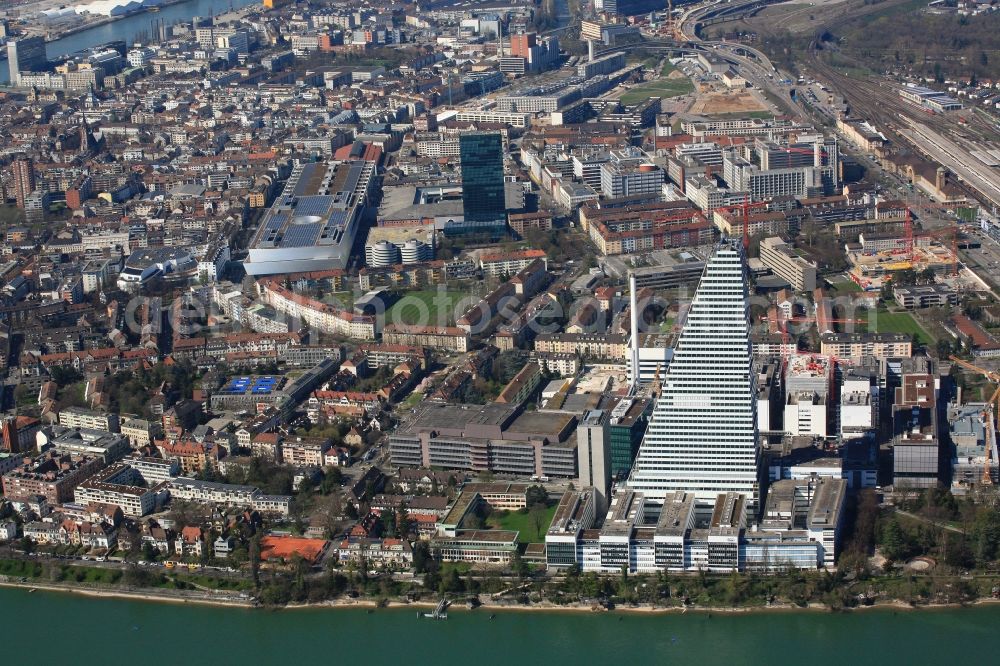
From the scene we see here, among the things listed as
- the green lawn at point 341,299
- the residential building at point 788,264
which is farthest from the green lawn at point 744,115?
the green lawn at point 341,299

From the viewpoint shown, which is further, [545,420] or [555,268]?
[555,268]

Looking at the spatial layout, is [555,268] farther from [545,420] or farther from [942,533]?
[942,533]

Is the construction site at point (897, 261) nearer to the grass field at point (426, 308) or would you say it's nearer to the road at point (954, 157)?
the road at point (954, 157)

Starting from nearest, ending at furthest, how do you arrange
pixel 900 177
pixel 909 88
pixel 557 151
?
pixel 900 177, pixel 557 151, pixel 909 88

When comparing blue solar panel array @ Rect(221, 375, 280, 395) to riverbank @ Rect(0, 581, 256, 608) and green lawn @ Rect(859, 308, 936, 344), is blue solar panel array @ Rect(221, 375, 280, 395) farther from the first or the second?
green lawn @ Rect(859, 308, 936, 344)

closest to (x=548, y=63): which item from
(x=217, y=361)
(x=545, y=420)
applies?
(x=217, y=361)

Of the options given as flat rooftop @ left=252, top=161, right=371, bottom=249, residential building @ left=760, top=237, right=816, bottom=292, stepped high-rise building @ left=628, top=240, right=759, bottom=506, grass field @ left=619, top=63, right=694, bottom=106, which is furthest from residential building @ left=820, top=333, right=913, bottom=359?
grass field @ left=619, top=63, right=694, bottom=106
